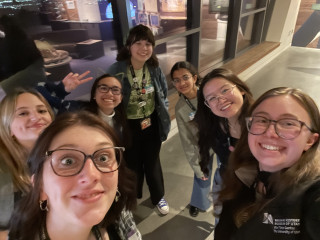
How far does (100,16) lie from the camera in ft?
8.95

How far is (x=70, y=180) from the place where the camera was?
29.0 inches

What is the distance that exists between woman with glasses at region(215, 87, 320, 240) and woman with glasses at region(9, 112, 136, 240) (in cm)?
60

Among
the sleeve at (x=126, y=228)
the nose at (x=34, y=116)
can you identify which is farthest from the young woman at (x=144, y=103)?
the sleeve at (x=126, y=228)

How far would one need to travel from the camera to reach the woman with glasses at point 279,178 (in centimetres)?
82

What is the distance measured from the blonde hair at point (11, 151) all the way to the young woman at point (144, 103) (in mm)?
888

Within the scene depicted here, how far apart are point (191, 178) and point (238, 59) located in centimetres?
408

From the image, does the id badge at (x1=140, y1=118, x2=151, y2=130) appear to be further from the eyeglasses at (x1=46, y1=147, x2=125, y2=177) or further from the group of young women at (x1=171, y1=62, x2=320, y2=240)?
the eyeglasses at (x1=46, y1=147, x2=125, y2=177)

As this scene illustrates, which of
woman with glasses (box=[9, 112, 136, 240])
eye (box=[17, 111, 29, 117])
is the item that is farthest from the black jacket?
eye (box=[17, 111, 29, 117])

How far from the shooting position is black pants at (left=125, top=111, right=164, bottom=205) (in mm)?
2100

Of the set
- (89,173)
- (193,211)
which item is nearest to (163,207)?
(193,211)

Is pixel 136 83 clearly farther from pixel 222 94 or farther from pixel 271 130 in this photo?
pixel 271 130

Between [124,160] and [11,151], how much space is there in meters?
0.62

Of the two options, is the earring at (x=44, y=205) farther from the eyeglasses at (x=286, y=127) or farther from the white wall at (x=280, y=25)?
the white wall at (x=280, y=25)

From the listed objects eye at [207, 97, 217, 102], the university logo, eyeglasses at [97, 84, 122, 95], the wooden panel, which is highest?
eyeglasses at [97, 84, 122, 95]
